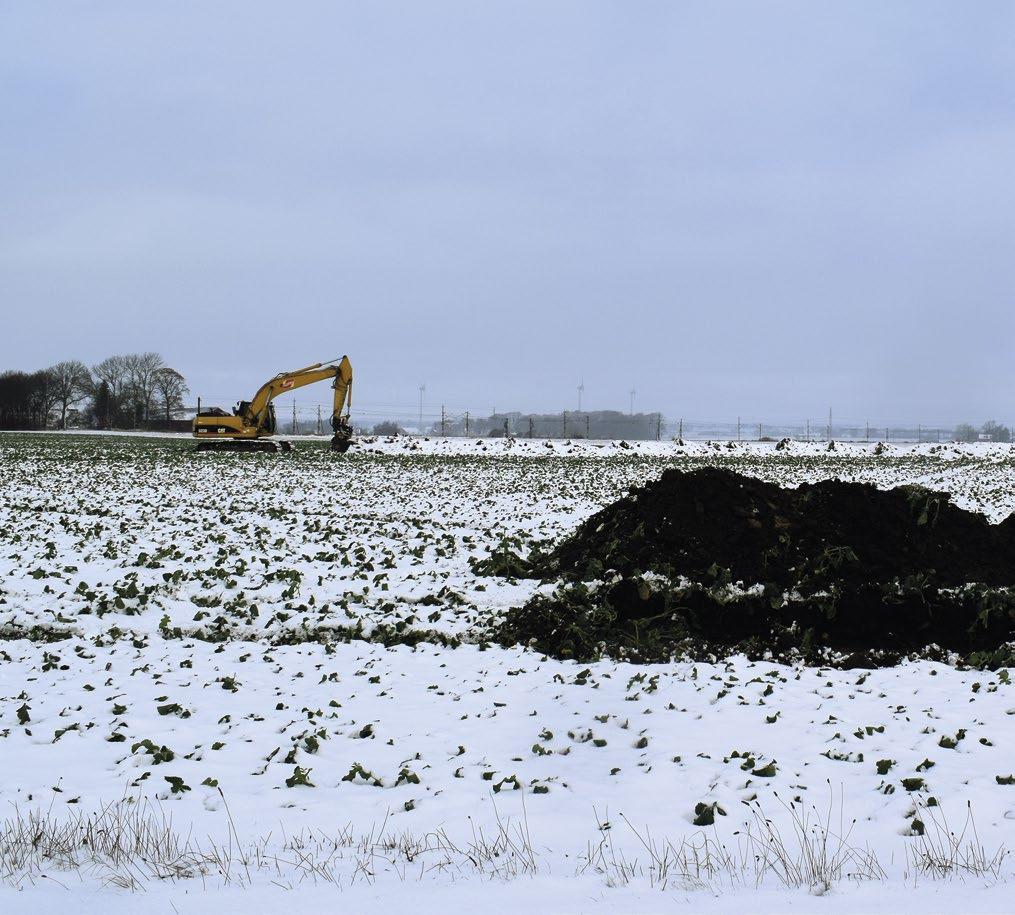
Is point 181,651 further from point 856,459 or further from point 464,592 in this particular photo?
point 856,459

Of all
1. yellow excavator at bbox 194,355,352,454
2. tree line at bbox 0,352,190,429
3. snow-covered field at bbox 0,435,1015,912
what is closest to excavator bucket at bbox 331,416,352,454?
yellow excavator at bbox 194,355,352,454

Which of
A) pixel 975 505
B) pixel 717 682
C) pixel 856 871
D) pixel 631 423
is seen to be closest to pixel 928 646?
pixel 717 682

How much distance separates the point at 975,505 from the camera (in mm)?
20594

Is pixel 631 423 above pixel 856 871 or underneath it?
above

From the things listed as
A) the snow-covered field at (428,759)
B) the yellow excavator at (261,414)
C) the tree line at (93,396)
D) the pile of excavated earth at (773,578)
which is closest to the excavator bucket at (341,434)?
the yellow excavator at (261,414)

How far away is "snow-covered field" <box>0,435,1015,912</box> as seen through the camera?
4465mm

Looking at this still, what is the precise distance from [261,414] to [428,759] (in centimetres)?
3199

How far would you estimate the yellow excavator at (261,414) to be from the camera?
36094mm

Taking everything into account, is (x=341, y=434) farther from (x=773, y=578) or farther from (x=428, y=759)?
(x=428, y=759)

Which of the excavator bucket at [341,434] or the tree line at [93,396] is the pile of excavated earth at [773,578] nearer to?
the excavator bucket at [341,434]

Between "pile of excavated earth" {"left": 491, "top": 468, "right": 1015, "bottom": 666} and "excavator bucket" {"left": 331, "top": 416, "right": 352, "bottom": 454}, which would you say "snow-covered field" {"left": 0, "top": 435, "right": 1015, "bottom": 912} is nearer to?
"pile of excavated earth" {"left": 491, "top": 468, "right": 1015, "bottom": 666}

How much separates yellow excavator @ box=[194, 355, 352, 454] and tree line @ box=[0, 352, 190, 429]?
5244cm

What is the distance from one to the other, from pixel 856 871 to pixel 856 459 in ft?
138

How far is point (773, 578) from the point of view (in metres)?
9.84
